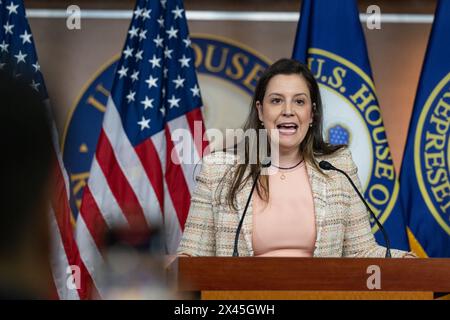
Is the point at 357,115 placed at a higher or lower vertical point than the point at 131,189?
higher

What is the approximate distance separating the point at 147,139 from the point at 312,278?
227 cm

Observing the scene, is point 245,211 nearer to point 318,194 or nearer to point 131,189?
point 318,194

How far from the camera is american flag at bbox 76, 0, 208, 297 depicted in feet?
12.2

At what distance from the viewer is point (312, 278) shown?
5.44ft

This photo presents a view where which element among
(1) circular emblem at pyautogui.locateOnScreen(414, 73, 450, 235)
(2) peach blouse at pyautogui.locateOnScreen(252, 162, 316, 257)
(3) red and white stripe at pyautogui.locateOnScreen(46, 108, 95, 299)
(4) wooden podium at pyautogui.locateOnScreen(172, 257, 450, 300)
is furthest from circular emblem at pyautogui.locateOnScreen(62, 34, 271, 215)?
(4) wooden podium at pyautogui.locateOnScreen(172, 257, 450, 300)

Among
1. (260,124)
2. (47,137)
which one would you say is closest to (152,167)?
(260,124)

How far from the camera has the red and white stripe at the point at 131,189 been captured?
145 inches

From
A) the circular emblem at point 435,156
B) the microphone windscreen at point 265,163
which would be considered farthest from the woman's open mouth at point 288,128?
the circular emblem at point 435,156

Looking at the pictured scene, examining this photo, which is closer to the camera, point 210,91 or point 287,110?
point 287,110

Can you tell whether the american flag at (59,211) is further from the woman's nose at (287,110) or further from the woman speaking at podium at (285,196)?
the woman's nose at (287,110)

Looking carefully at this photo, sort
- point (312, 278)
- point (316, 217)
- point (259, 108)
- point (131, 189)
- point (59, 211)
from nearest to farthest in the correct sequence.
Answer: point (312, 278) < point (316, 217) < point (259, 108) < point (59, 211) < point (131, 189)

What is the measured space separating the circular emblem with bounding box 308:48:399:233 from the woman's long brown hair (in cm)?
118

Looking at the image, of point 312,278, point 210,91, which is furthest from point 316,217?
point 210,91
